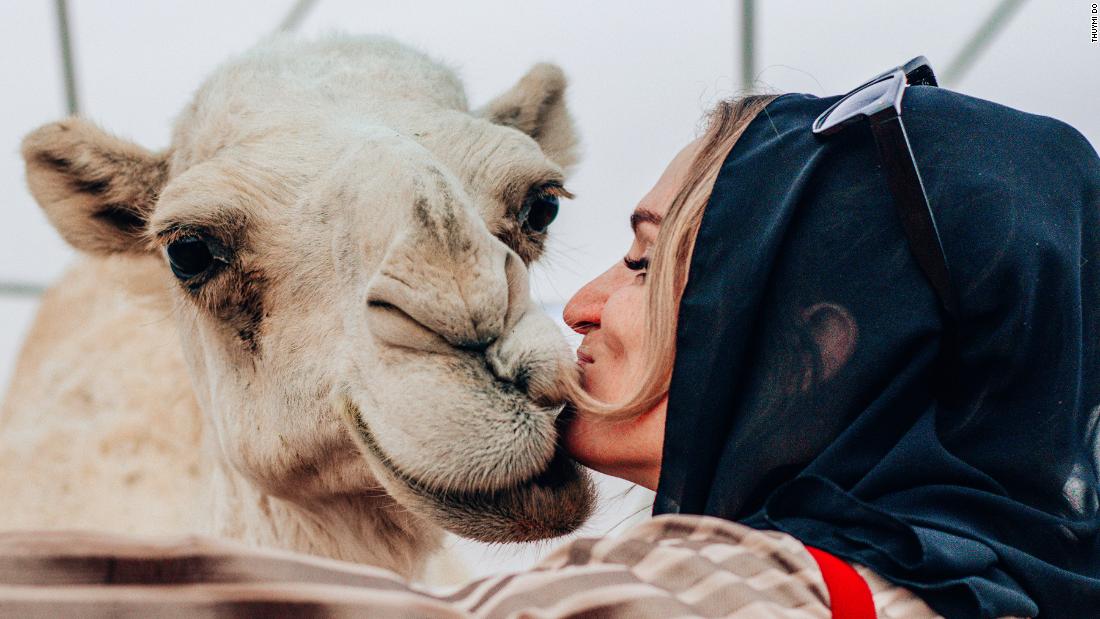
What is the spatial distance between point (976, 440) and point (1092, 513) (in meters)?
0.16

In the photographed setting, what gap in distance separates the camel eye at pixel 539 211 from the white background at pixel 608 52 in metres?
3.79

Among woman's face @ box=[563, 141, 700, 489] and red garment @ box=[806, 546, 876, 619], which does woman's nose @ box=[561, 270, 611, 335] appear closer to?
woman's face @ box=[563, 141, 700, 489]

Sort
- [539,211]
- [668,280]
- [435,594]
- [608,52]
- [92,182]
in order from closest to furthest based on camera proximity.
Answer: [435,594] < [668,280] < [539,211] < [92,182] < [608,52]

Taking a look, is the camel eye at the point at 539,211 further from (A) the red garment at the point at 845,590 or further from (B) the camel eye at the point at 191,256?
(A) the red garment at the point at 845,590

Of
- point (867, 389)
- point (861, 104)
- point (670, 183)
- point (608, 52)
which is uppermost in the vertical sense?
point (861, 104)

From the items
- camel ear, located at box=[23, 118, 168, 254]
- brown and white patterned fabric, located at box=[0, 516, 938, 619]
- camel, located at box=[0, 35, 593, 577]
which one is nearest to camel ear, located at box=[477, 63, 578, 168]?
camel, located at box=[0, 35, 593, 577]

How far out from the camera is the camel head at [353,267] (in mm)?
1308

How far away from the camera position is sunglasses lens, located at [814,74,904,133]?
1.06m

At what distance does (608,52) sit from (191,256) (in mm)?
4510

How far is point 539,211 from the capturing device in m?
1.79

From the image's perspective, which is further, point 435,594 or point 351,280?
point 351,280

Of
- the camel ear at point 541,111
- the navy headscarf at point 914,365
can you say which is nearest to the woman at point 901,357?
the navy headscarf at point 914,365

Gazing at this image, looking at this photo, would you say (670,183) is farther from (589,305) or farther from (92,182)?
(92,182)

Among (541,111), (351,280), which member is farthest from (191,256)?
(541,111)
